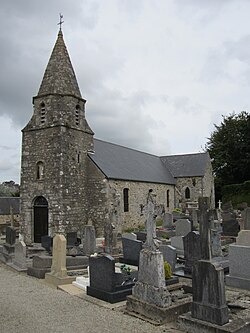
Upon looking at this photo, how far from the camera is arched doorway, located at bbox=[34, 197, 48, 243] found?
19.5 metres

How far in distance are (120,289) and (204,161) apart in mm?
28470

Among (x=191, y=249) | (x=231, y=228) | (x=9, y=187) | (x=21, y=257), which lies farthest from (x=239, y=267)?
(x=9, y=187)

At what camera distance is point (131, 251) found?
11773 millimetres

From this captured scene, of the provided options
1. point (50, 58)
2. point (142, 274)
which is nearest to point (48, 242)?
point (142, 274)

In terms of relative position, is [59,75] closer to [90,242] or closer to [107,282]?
[90,242]

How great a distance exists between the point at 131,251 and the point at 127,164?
616 inches

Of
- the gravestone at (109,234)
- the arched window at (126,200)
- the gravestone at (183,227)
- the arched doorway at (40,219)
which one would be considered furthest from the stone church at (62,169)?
the gravestone at (109,234)

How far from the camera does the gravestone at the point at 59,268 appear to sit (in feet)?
30.5

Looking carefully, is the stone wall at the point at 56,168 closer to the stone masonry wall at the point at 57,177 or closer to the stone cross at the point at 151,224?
the stone masonry wall at the point at 57,177

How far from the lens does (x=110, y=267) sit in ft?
24.9

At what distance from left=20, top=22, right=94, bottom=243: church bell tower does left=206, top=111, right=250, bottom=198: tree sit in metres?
25.5

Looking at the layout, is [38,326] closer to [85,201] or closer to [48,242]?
[48,242]

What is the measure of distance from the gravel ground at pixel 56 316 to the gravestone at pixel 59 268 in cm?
44

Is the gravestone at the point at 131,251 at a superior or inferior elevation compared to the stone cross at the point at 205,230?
inferior
